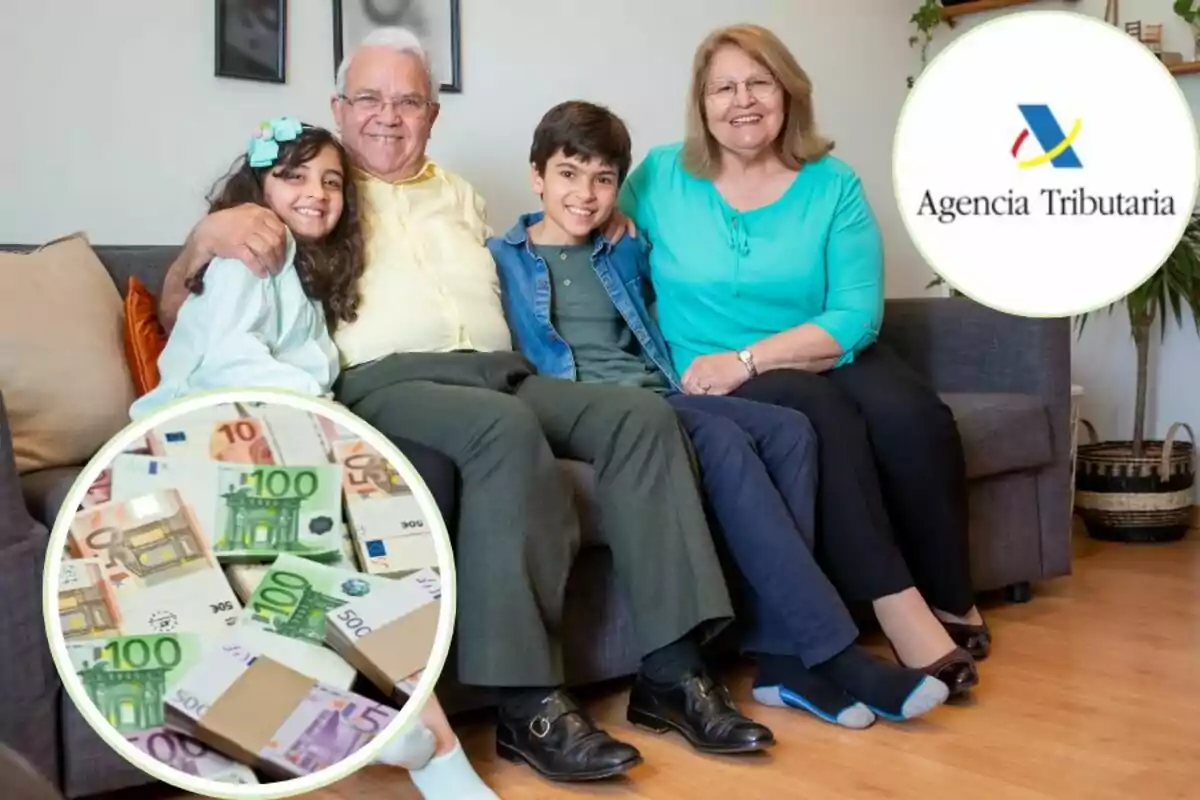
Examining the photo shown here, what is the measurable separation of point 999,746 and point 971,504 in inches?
28.3

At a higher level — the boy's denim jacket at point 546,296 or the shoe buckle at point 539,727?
the boy's denim jacket at point 546,296

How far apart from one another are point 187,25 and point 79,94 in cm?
23

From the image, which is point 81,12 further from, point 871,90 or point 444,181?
point 871,90

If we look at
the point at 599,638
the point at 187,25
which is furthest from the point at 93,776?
the point at 187,25

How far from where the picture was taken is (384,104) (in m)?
1.92

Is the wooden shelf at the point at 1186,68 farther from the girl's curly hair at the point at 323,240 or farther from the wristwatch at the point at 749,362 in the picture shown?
the girl's curly hair at the point at 323,240

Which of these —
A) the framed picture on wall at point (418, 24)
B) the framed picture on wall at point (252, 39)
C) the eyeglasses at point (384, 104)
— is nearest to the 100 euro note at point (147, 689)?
the eyeglasses at point (384, 104)

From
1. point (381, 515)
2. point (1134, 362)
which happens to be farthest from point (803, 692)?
point (1134, 362)

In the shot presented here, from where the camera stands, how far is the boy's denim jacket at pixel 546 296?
201 centimetres

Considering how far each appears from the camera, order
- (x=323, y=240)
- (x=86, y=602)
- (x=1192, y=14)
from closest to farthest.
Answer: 1. (x=86, y=602)
2. (x=323, y=240)
3. (x=1192, y=14)

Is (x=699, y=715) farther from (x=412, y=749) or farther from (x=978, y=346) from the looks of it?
(x=978, y=346)

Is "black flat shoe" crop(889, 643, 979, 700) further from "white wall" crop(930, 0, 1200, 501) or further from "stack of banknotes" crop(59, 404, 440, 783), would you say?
"white wall" crop(930, 0, 1200, 501)

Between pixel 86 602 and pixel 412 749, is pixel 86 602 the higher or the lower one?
the higher one

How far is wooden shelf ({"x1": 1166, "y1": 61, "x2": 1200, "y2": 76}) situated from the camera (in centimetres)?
310
